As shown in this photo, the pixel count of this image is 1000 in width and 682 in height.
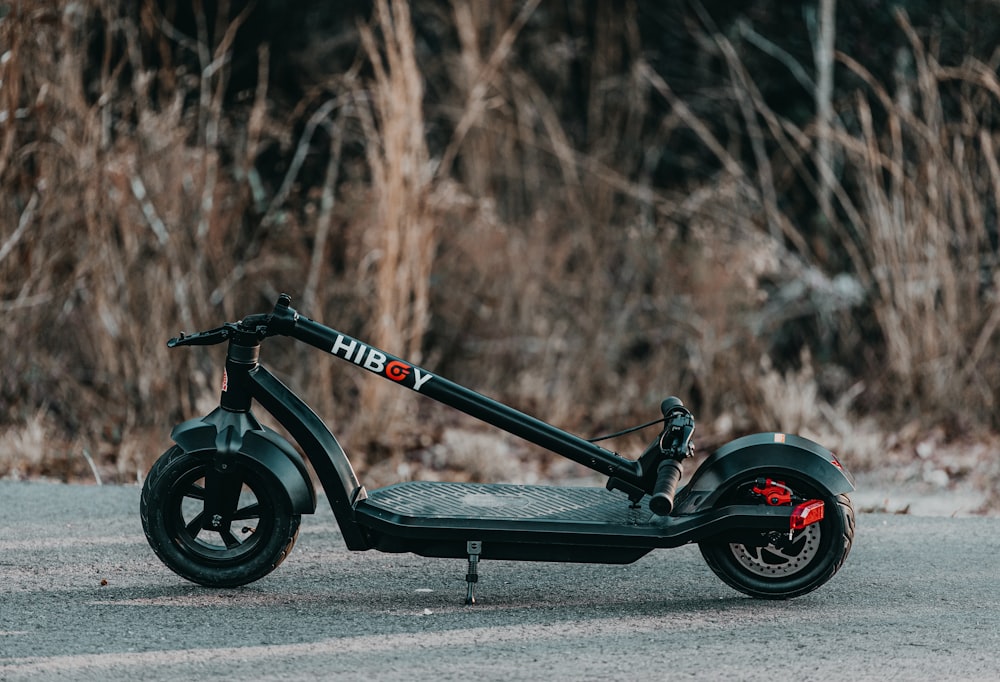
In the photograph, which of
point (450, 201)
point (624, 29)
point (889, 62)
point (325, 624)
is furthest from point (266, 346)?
point (325, 624)

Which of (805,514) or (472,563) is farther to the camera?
(472,563)

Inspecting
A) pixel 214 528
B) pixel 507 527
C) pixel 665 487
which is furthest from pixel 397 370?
pixel 665 487

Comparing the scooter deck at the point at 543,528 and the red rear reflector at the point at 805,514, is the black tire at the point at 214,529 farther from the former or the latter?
the red rear reflector at the point at 805,514

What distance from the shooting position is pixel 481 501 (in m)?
4.47

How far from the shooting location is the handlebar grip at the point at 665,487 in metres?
4.16

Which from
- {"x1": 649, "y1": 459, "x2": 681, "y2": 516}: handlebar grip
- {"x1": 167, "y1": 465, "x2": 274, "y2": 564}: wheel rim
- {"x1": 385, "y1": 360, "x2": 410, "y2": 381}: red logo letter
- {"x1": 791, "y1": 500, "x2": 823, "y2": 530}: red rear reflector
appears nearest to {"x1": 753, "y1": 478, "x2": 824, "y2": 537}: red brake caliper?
{"x1": 791, "y1": 500, "x2": 823, "y2": 530}: red rear reflector

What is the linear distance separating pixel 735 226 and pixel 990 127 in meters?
2.08

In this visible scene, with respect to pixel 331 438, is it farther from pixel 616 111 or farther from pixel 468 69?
pixel 616 111

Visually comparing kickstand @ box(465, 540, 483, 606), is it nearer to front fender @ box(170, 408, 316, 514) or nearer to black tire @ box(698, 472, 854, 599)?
front fender @ box(170, 408, 316, 514)

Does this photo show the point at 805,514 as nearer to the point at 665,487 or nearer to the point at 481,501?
the point at 665,487

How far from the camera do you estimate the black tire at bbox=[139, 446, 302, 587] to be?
439 centimetres

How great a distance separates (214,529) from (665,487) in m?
1.48

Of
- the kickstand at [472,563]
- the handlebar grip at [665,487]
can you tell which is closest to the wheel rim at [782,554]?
the handlebar grip at [665,487]

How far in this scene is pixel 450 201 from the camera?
9.09 m
